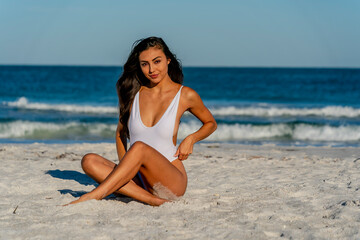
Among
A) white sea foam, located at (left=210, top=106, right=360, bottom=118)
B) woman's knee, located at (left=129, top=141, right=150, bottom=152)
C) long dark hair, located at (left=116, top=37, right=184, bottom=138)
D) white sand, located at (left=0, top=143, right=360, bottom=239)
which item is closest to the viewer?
white sand, located at (left=0, top=143, right=360, bottom=239)

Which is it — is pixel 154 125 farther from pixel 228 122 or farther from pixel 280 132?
pixel 228 122

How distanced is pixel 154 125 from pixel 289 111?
15.8 meters

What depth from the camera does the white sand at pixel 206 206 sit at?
136 inches

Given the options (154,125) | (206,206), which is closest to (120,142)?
(154,125)

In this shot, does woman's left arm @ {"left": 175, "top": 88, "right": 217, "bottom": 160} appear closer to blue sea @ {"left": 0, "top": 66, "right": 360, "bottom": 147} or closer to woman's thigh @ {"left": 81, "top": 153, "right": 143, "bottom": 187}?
woman's thigh @ {"left": 81, "top": 153, "right": 143, "bottom": 187}

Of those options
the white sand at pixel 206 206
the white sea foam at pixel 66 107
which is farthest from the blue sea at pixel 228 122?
the white sand at pixel 206 206

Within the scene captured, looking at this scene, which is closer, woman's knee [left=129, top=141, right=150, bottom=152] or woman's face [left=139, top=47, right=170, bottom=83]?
woman's knee [left=129, top=141, right=150, bottom=152]

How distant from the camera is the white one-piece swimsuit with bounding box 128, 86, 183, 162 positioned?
4145mm

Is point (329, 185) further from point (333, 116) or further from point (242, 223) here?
point (333, 116)

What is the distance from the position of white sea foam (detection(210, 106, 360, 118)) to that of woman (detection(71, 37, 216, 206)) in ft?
46.6

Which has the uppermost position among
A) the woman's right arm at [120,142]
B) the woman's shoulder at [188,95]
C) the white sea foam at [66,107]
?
the woman's shoulder at [188,95]

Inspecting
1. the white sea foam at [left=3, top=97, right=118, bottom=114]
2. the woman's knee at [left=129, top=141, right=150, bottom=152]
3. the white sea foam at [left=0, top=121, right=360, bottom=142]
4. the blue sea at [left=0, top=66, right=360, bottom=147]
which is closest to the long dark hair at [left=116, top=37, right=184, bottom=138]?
the woman's knee at [left=129, top=141, right=150, bottom=152]

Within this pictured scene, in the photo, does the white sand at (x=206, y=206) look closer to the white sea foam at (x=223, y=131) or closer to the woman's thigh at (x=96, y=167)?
the woman's thigh at (x=96, y=167)

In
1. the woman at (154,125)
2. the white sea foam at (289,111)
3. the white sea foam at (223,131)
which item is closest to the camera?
the woman at (154,125)
